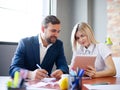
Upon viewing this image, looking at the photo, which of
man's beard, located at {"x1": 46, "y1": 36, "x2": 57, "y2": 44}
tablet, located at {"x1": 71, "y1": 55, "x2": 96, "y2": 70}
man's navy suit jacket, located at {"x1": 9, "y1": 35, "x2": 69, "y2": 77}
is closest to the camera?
tablet, located at {"x1": 71, "y1": 55, "x2": 96, "y2": 70}

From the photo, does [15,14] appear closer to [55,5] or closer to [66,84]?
[55,5]

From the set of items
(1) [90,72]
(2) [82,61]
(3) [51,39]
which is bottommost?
(1) [90,72]

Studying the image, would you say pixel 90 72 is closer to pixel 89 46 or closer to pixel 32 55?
pixel 89 46

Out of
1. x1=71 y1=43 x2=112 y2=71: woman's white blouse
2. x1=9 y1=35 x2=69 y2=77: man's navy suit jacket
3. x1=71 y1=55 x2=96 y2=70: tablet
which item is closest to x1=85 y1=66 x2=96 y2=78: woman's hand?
x1=71 y1=55 x2=96 y2=70: tablet

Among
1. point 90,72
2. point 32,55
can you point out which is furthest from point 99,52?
point 32,55

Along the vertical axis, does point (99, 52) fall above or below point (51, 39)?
below

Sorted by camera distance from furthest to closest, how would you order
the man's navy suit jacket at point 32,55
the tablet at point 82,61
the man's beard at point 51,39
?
the man's beard at point 51,39 → the man's navy suit jacket at point 32,55 → the tablet at point 82,61

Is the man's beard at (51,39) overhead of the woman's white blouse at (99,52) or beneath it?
overhead

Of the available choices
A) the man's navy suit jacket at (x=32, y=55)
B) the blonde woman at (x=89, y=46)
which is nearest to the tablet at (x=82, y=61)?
the man's navy suit jacket at (x=32, y=55)

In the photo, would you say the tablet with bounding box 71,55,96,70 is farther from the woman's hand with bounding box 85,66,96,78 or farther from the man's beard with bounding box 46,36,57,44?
the man's beard with bounding box 46,36,57,44

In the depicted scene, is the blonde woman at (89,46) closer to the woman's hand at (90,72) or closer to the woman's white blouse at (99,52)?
the woman's white blouse at (99,52)

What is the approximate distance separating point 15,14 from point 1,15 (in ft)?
0.83

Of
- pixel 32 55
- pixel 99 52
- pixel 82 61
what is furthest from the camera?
pixel 99 52

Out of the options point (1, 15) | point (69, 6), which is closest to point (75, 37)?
point (1, 15)
